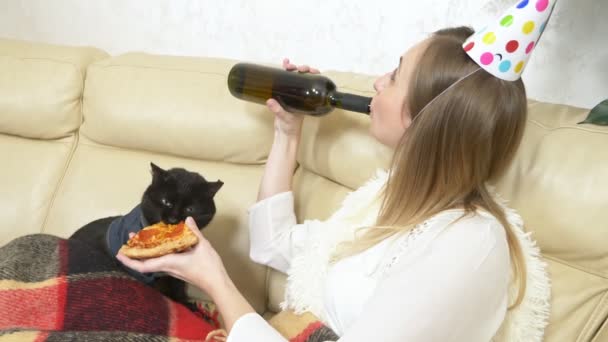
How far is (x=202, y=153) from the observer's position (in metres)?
1.51

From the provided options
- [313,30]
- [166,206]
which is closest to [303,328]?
[166,206]

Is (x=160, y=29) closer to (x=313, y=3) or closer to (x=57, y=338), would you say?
(x=313, y=3)

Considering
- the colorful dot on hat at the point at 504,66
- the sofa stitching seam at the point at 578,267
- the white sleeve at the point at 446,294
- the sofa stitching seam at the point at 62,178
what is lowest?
the sofa stitching seam at the point at 62,178

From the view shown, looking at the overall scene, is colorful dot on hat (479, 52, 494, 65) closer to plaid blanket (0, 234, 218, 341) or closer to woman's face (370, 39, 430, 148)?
woman's face (370, 39, 430, 148)

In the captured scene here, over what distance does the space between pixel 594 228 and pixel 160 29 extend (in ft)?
4.86

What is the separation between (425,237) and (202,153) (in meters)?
0.81

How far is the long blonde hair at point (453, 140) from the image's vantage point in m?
0.88

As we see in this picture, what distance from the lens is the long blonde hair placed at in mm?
876

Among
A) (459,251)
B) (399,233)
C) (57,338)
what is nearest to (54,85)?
(57,338)

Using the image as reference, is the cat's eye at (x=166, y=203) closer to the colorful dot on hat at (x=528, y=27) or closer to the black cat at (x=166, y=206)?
the black cat at (x=166, y=206)

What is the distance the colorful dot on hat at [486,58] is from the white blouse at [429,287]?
252 mm

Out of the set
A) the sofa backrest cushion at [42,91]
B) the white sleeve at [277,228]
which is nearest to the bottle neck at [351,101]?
the white sleeve at [277,228]

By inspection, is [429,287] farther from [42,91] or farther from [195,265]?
[42,91]

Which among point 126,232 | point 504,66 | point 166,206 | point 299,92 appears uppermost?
point 504,66
